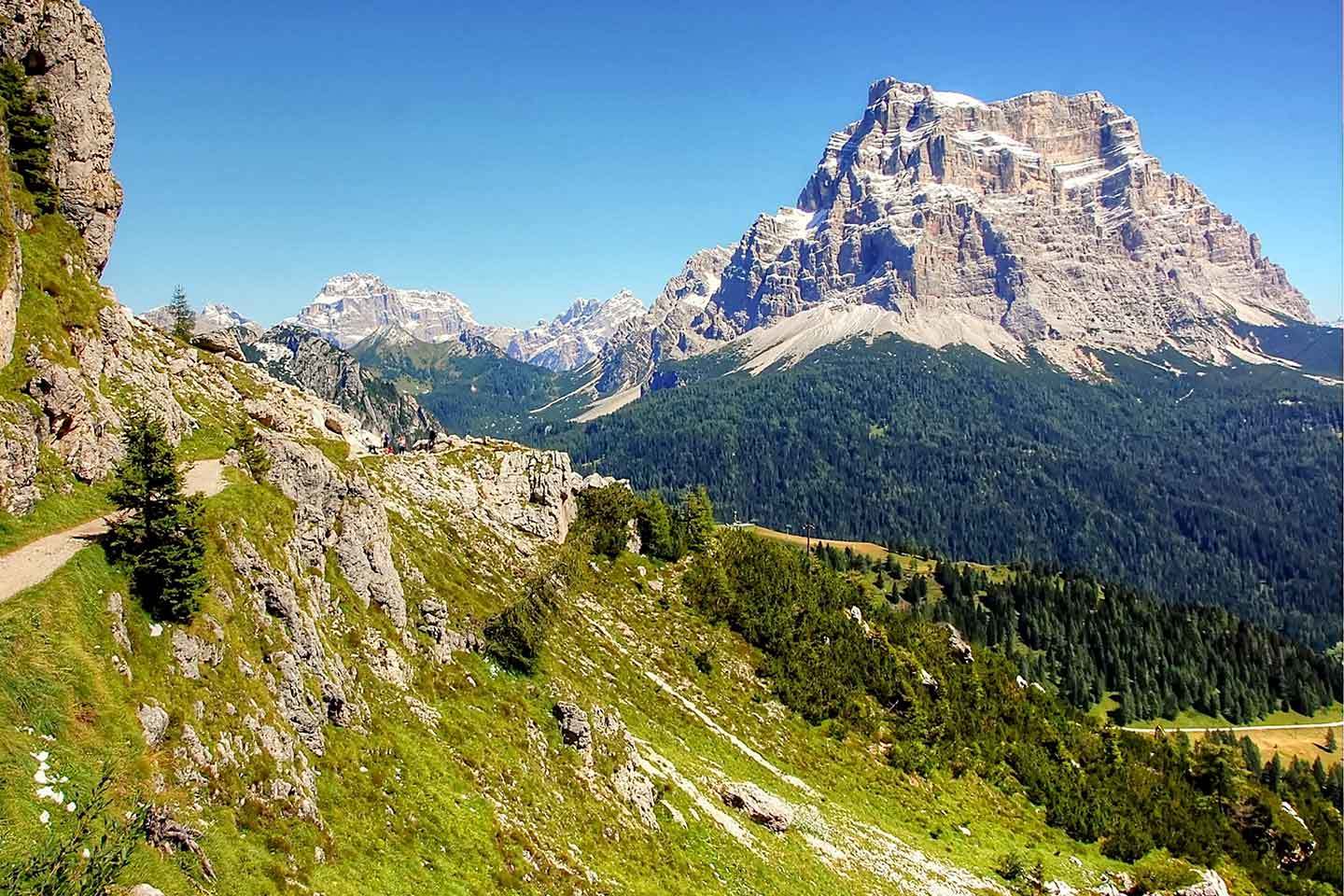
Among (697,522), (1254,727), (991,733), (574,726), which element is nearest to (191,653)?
(574,726)

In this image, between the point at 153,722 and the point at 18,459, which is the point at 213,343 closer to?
the point at 18,459

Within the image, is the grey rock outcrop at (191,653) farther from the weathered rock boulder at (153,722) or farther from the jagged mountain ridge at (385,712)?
the weathered rock boulder at (153,722)

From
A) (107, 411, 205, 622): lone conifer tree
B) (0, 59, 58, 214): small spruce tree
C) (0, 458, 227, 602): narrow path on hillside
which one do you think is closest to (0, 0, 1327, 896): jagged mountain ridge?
(107, 411, 205, 622): lone conifer tree

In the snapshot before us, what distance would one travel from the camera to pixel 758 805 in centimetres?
5791

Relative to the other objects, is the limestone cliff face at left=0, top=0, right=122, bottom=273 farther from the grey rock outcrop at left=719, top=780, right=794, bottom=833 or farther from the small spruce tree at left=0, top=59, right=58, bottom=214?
the grey rock outcrop at left=719, top=780, right=794, bottom=833

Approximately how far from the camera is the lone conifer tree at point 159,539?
30516 mm

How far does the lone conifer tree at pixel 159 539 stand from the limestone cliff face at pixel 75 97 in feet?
113

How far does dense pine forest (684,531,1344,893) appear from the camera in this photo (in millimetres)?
85375

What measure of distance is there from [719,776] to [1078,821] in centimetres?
4629

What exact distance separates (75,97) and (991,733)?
111 meters

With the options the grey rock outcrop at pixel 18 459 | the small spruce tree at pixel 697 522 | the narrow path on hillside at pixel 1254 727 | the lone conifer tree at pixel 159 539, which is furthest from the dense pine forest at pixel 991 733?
the grey rock outcrop at pixel 18 459

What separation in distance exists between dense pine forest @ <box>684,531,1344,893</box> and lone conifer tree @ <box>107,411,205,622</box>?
66.6m

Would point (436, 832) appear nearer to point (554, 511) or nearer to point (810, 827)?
point (810, 827)

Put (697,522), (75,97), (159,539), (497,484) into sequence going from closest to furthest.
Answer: (159,539) < (75,97) < (497,484) < (697,522)
